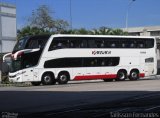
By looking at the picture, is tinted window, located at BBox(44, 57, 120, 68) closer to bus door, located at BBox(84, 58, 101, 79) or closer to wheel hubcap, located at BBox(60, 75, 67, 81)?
bus door, located at BBox(84, 58, 101, 79)

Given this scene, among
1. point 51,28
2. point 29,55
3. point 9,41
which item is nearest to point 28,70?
point 29,55

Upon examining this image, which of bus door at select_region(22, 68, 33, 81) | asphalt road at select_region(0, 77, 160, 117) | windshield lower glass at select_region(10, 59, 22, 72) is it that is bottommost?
asphalt road at select_region(0, 77, 160, 117)

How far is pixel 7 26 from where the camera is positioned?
45250mm

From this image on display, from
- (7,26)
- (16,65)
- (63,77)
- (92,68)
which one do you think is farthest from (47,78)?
(7,26)

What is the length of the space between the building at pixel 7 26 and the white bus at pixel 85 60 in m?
8.43

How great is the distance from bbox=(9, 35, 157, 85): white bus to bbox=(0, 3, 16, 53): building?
843 cm

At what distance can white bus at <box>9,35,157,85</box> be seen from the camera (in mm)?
36438

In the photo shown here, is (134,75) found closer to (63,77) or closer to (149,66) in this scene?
(149,66)

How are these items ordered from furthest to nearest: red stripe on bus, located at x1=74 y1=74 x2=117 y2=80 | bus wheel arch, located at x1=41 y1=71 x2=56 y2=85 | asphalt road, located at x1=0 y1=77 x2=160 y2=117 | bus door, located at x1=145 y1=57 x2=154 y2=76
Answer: bus door, located at x1=145 y1=57 x2=154 y2=76, red stripe on bus, located at x1=74 y1=74 x2=117 y2=80, bus wheel arch, located at x1=41 y1=71 x2=56 y2=85, asphalt road, located at x1=0 y1=77 x2=160 y2=117

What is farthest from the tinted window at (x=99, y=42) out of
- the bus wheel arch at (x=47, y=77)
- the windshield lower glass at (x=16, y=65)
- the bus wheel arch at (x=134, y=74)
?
the windshield lower glass at (x=16, y=65)

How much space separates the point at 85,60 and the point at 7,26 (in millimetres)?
10432

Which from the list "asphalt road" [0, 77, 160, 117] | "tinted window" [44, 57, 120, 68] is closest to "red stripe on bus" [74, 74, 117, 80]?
"tinted window" [44, 57, 120, 68]

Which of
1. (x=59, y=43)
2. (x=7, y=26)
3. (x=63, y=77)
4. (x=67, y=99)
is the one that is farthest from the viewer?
(x=7, y=26)

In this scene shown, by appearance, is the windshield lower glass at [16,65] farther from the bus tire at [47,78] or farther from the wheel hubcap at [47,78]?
the wheel hubcap at [47,78]
